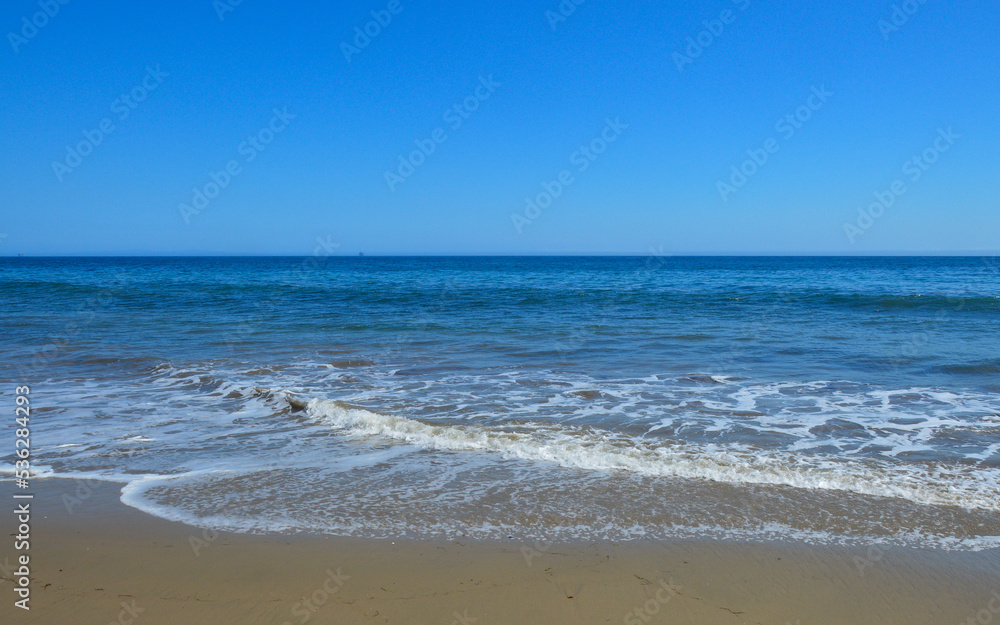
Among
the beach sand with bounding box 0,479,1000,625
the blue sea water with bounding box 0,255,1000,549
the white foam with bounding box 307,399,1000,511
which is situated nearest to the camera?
the beach sand with bounding box 0,479,1000,625

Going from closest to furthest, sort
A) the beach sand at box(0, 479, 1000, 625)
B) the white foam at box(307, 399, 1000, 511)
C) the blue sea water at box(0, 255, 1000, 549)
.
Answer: the beach sand at box(0, 479, 1000, 625), the blue sea water at box(0, 255, 1000, 549), the white foam at box(307, 399, 1000, 511)

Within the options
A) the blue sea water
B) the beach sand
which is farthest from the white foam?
the beach sand

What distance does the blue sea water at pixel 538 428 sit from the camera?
4656 millimetres

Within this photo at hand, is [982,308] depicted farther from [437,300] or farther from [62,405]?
[62,405]

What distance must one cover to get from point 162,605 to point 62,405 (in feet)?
21.6

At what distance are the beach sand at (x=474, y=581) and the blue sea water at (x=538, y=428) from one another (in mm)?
260

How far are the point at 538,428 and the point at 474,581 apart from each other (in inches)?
135

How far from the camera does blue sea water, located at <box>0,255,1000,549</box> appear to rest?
4.66 m

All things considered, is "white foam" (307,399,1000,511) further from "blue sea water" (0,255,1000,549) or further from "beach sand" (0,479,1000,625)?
"beach sand" (0,479,1000,625)

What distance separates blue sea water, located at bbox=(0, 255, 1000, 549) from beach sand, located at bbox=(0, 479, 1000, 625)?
260mm

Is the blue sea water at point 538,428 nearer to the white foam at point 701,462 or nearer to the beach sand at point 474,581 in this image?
the white foam at point 701,462

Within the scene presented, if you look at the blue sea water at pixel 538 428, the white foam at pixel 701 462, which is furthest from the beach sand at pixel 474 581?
the white foam at pixel 701 462

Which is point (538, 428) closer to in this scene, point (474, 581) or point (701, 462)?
point (701, 462)

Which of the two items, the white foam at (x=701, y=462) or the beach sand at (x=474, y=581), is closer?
the beach sand at (x=474, y=581)
